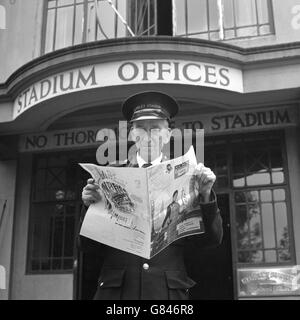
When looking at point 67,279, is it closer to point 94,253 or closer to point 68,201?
point 68,201

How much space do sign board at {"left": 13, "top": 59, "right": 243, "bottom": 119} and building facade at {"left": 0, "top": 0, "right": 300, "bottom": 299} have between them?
0.01 metres

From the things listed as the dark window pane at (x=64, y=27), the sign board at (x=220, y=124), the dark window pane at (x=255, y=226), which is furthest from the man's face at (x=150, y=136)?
the dark window pane at (x=64, y=27)

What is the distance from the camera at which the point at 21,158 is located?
777 centimetres

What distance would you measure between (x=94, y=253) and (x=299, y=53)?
167 inches

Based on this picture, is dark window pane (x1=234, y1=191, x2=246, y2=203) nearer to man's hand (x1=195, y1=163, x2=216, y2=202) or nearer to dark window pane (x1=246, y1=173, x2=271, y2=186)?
dark window pane (x1=246, y1=173, x2=271, y2=186)

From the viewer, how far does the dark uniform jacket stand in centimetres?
257

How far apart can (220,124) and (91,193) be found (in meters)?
4.40

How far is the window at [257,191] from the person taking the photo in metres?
6.63

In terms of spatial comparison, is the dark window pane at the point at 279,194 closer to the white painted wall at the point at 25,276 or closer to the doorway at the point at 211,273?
the doorway at the point at 211,273

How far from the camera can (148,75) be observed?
5902 millimetres

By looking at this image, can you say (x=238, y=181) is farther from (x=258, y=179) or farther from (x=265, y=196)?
(x=265, y=196)

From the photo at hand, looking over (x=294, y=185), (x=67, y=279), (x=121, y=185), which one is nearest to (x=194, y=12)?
(x=294, y=185)

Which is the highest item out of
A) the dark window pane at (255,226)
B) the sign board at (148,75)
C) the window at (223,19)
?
the window at (223,19)

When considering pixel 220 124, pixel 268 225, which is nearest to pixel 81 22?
pixel 220 124
